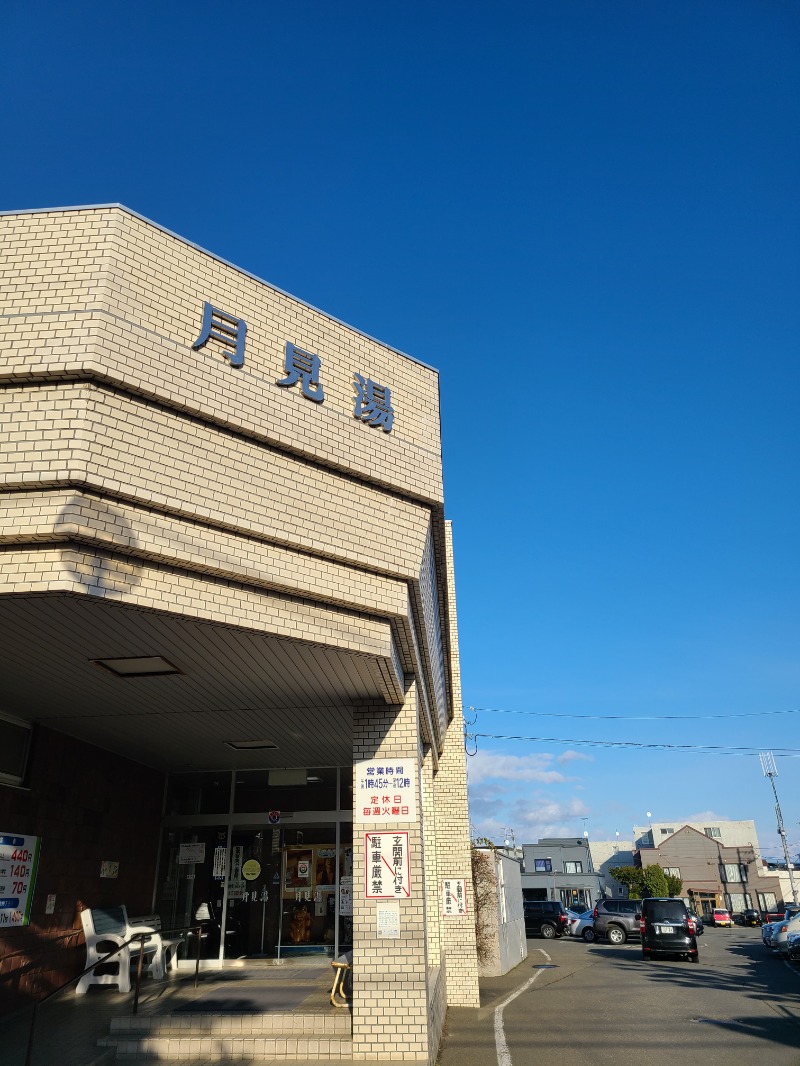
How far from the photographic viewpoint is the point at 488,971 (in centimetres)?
1833

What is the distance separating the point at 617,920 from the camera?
30.6m

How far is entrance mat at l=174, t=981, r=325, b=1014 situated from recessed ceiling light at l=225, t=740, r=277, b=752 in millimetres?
3477

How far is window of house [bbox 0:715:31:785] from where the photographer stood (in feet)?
34.0

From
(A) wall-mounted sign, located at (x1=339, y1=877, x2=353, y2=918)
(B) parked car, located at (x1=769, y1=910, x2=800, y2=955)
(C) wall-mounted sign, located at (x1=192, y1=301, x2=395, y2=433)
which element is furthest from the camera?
(B) parked car, located at (x1=769, y1=910, x2=800, y2=955)

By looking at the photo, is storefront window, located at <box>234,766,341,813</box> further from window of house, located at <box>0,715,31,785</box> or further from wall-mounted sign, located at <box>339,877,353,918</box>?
window of house, located at <box>0,715,31,785</box>

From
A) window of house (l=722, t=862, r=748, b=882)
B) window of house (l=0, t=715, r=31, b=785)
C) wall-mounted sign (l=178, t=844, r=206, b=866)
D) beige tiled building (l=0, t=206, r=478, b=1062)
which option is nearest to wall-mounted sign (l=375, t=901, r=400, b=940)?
beige tiled building (l=0, t=206, r=478, b=1062)

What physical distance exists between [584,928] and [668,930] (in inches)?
458

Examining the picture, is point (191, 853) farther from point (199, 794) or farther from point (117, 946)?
point (117, 946)

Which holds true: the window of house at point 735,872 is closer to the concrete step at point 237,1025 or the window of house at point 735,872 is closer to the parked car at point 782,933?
the parked car at point 782,933

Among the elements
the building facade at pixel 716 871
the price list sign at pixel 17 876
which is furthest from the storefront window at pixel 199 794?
the building facade at pixel 716 871

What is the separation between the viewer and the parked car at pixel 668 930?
21719 millimetres

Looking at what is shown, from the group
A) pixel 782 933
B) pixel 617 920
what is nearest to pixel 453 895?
pixel 782 933

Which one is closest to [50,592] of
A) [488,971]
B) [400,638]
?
[400,638]

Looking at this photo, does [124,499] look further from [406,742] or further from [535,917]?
[535,917]
